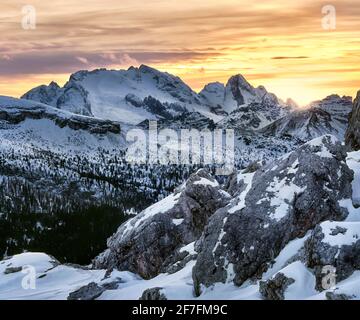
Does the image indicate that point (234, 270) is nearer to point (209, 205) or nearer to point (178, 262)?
point (178, 262)

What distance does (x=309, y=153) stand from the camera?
65.0 meters

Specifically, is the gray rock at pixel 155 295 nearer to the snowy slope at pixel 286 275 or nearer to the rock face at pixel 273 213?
the snowy slope at pixel 286 275

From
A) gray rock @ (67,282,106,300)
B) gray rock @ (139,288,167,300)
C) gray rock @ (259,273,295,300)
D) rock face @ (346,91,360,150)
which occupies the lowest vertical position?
gray rock @ (67,282,106,300)

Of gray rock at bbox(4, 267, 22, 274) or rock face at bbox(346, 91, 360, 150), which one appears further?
gray rock at bbox(4, 267, 22, 274)

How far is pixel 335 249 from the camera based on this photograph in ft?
165

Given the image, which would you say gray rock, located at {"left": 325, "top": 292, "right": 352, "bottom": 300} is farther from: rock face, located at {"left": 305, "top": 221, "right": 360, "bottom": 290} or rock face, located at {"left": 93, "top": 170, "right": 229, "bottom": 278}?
rock face, located at {"left": 93, "top": 170, "right": 229, "bottom": 278}

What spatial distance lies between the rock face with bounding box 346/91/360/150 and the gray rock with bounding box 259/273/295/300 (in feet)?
93.4

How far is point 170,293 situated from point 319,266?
1508 centimetres

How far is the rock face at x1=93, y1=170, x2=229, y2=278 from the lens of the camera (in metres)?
83.6

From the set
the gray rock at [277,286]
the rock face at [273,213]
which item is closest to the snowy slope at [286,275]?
the gray rock at [277,286]

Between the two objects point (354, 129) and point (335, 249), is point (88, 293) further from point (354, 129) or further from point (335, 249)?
point (354, 129)

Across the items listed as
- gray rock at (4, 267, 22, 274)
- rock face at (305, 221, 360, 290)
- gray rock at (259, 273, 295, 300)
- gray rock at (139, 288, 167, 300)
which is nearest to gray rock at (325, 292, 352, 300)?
rock face at (305, 221, 360, 290)

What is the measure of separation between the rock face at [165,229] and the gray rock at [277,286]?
97.7ft
